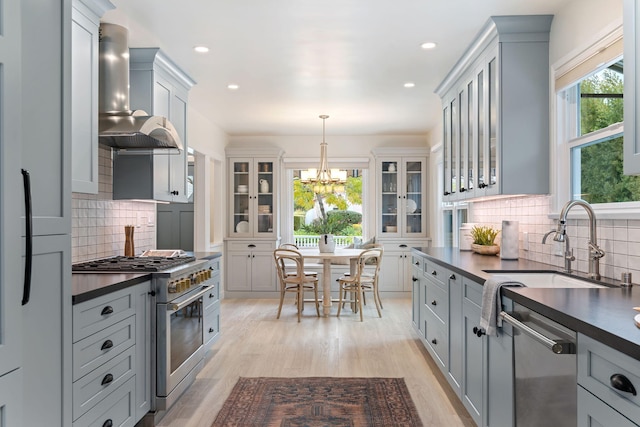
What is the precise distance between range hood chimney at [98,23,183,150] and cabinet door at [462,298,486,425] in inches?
88.9

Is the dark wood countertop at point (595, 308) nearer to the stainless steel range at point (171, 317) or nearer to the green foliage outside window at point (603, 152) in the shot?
the green foliage outside window at point (603, 152)

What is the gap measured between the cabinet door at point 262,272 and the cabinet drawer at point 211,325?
305 cm

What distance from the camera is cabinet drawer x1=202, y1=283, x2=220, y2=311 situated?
3.69 metres

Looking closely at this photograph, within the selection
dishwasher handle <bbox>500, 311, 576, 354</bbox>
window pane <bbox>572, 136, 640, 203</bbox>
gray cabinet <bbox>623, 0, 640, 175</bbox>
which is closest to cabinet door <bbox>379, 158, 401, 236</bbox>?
window pane <bbox>572, 136, 640, 203</bbox>

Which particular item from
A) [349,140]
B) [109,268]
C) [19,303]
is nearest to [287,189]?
[349,140]

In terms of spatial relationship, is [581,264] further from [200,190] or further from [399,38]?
[200,190]

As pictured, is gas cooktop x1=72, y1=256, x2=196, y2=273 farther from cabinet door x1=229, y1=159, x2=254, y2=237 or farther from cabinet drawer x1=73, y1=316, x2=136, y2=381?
cabinet door x1=229, y1=159, x2=254, y2=237

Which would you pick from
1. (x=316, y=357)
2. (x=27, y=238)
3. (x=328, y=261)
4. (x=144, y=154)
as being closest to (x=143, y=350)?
(x=27, y=238)

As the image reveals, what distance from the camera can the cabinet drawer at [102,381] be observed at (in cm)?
205

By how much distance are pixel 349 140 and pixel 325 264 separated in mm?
2469

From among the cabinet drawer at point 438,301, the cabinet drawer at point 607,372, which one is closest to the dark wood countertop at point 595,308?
the cabinet drawer at point 607,372

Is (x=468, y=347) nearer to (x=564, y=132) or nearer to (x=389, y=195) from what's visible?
(x=564, y=132)

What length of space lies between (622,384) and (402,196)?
6.11m

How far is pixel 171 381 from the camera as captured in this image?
9.57ft
